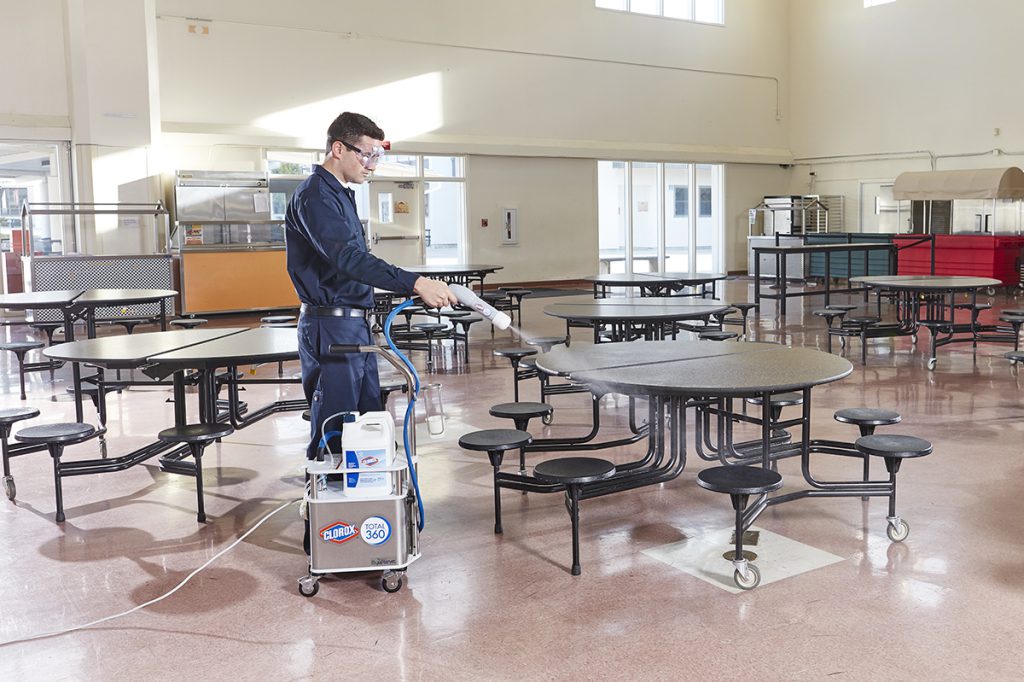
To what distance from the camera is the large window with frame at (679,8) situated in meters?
17.0

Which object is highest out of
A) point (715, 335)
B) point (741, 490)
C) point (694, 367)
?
point (694, 367)

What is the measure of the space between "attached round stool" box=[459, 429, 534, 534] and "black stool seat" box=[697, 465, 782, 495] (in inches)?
31.6

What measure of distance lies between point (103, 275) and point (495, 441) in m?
7.96

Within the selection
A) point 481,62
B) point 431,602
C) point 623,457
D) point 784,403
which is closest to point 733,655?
point 431,602

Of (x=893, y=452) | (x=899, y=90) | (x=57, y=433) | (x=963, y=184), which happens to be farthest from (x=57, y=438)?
(x=899, y=90)

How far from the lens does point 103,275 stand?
10.1 m

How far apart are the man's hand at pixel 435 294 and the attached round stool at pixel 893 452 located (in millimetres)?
1632

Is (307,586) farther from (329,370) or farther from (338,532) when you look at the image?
(329,370)

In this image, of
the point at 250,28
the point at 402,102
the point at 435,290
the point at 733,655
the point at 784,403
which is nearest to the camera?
the point at 733,655

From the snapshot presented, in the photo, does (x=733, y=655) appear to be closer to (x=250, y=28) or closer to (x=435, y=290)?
(x=435, y=290)

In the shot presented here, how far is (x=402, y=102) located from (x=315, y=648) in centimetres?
1307

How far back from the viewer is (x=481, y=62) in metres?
15.5

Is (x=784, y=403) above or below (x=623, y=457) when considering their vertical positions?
above

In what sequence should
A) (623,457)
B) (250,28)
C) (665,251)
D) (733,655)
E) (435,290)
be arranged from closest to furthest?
(733,655) < (435,290) < (623,457) < (250,28) < (665,251)
